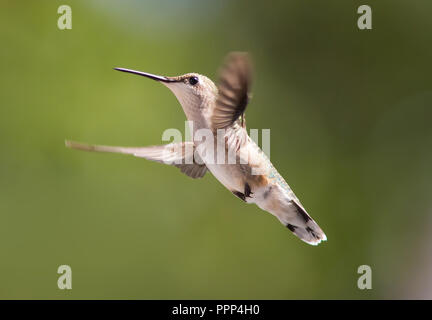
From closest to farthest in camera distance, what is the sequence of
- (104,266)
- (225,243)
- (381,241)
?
(104,266), (225,243), (381,241)

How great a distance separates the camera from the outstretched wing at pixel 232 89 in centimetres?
70

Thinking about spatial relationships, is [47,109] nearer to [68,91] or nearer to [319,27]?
[68,91]

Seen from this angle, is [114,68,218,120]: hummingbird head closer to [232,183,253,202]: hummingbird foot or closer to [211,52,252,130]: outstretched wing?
[211,52,252,130]: outstretched wing

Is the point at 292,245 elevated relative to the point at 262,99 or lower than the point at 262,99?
lower

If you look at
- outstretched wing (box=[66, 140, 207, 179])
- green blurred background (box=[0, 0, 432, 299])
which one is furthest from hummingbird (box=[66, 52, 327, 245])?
green blurred background (box=[0, 0, 432, 299])

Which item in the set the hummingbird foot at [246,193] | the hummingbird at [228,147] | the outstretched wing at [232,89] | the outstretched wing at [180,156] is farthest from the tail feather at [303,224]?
the outstretched wing at [232,89]

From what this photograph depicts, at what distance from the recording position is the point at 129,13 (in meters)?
2.79

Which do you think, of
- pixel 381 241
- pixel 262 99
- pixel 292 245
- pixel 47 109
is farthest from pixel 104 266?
pixel 381 241

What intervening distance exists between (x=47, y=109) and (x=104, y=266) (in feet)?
2.94

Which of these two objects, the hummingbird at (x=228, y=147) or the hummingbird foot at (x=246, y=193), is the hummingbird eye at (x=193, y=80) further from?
the hummingbird foot at (x=246, y=193)

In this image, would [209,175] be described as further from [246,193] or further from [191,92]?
[191,92]

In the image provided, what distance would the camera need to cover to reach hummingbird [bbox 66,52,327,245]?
2.59ft

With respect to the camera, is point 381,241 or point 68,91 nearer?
point 68,91

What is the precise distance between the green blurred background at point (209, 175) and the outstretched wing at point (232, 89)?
190cm
